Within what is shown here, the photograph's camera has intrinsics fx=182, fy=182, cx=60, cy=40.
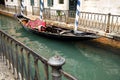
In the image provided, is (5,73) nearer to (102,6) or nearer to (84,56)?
(84,56)

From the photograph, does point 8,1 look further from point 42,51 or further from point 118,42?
point 118,42

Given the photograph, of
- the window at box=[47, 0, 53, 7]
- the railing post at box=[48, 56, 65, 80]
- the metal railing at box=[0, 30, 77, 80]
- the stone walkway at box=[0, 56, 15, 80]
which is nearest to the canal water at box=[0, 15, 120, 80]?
the metal railing at box=[0, 30, 77, 80]

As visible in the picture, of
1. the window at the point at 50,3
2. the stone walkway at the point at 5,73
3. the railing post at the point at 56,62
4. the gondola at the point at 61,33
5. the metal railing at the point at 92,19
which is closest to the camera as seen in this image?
the railing post at the point at 56,62

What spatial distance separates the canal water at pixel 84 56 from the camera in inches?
243

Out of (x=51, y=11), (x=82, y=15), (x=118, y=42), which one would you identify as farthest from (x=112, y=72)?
(x=51, y=11)

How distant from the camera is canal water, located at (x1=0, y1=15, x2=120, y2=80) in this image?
20.3ft

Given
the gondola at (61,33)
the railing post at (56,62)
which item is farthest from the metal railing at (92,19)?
the railing post at (56,62)

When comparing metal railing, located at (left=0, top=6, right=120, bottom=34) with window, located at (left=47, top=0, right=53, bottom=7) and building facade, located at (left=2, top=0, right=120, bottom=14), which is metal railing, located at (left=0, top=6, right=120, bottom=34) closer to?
building facade, located at (left=2, top=0, right=120, bottom=14)

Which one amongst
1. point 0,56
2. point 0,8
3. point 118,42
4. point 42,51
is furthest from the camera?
point 0,8

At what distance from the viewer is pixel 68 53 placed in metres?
8.30

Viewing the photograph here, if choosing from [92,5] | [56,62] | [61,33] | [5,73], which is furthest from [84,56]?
[56,62]

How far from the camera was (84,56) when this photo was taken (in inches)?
310

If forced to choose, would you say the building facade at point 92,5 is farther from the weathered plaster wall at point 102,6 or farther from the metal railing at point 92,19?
the metal railing at point 92,19

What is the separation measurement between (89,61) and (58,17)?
618 centimetres
